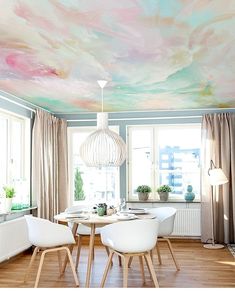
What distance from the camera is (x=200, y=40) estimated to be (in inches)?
137

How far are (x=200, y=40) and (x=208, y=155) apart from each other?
3.71 metres

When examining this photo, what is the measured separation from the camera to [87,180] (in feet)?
25.0

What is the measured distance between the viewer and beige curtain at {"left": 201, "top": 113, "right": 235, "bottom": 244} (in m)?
6.75

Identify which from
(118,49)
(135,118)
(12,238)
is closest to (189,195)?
(135,118)

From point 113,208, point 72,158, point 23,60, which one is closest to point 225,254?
point 113,208

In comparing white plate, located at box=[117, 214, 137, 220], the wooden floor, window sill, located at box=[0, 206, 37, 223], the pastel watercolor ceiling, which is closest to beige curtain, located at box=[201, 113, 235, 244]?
the wooden floor

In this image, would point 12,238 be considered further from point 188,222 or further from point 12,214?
point 188,222

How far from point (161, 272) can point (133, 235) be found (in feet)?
4.29

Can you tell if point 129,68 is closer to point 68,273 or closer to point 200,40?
point 200,40

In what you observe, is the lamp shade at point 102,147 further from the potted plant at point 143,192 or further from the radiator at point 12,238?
the potted plant at point 143,192

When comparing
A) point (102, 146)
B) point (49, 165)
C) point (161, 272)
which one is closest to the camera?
point (161, 272)

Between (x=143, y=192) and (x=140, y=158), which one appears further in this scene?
(x=140, y=158)

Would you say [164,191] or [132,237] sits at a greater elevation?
[164,191]

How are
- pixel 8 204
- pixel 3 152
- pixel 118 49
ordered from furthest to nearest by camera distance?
pixel 3 152 < pixel 8 204 < pixel 118 49
